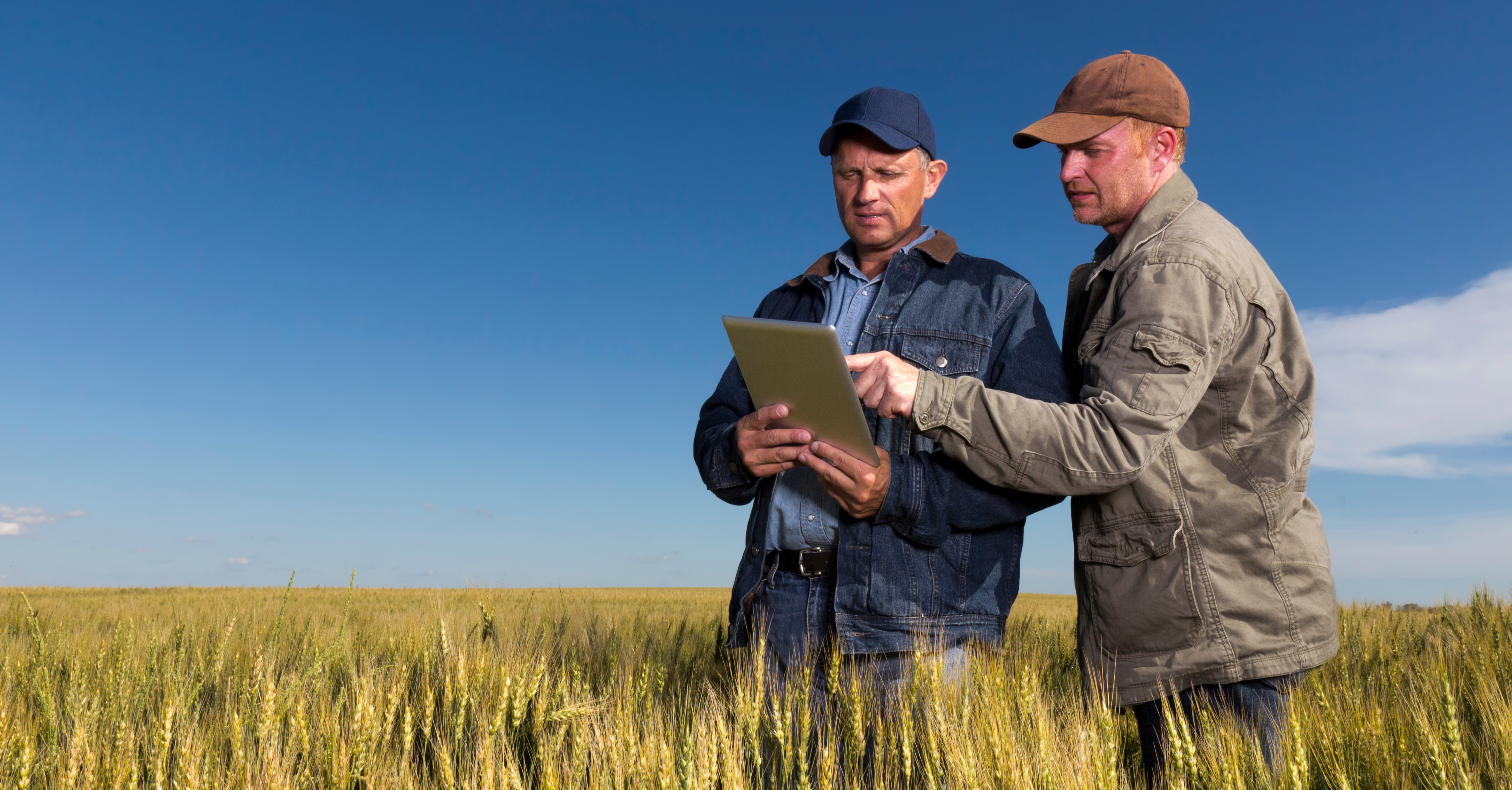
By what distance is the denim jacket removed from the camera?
203 cm

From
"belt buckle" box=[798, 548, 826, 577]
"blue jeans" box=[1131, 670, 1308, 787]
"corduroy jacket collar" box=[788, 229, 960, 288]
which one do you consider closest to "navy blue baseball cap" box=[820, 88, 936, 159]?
"corduroy jacket collar" box=[788, 229, 960, 288]

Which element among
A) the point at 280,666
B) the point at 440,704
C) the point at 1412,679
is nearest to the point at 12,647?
the point at 280,666

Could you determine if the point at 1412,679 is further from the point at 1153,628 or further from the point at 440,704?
the point at 440,704

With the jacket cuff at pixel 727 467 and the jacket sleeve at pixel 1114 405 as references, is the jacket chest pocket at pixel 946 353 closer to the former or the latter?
the jacket sleeve at pixel 1114 405

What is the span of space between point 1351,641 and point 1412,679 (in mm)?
1587

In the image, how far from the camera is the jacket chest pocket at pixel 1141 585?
186 cm

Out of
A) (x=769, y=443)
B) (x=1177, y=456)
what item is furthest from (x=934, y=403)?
(x=1177, y=456)

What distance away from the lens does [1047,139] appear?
204 centimetres

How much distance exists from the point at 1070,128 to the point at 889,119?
20.0 inches

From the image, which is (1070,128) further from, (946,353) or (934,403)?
(934,403)

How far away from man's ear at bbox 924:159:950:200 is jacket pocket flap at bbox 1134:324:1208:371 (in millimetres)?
989

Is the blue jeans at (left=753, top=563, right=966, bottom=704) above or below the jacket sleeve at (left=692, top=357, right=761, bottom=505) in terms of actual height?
below

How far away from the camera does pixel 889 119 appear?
2.35 m

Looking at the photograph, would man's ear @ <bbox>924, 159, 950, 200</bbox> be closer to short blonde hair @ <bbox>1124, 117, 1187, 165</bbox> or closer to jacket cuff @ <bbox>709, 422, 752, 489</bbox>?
short blonde hair @ <bbox>1124, 117, 1187, 165</bbox>
